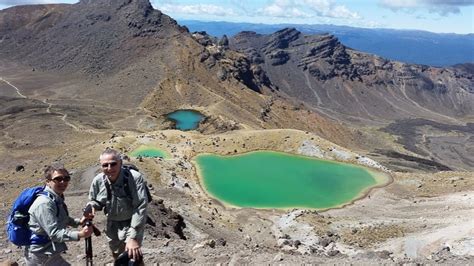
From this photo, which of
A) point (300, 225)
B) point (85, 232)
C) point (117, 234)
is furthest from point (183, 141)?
point (85, 232)

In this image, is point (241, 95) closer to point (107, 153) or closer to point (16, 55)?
point (16, 55)

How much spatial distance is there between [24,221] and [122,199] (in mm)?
2040

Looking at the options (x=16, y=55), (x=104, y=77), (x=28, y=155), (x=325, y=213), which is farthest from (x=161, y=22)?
(x=325, y=213)

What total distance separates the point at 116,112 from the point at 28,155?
141ft

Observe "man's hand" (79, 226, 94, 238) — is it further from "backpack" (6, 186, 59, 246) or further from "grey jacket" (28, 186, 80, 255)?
"backpack" (6, 186, 59, 246)

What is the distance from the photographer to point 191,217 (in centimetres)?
3584

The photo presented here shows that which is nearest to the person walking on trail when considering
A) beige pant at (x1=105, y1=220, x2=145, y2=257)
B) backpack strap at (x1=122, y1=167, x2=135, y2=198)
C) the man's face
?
the man's face

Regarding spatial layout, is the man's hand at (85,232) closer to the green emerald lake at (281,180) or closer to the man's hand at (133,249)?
the man's hand at (133,249)

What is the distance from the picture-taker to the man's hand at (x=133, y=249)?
980 cm

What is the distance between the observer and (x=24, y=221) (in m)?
10.2

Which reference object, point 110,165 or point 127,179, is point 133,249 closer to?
point 127,179

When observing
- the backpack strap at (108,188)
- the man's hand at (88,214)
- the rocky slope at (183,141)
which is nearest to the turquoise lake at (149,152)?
the rocky slope at (183,141)

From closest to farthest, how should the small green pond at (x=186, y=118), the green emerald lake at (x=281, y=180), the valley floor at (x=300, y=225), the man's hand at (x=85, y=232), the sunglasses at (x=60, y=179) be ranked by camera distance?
the man's hand at (x=85, y=232) < the sunglasses at (x=60, y=179) < the valley floor at (x=300, y=225) < the green emerald lake at (x=281, y=180) < the small green pond at (x=186, y=118)

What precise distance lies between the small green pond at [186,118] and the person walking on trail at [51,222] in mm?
84297
